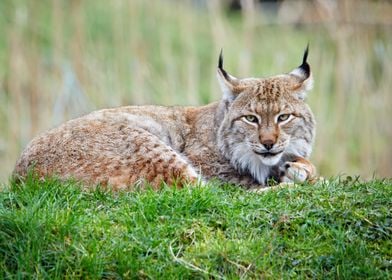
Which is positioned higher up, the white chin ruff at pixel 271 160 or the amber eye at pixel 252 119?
the amber eye at pixel 252 119

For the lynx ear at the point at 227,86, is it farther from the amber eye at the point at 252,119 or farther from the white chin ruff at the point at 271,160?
the white chin ruff at the point at 271,160

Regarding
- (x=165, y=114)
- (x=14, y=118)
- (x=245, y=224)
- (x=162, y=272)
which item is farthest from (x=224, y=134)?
(x=14, y=118)

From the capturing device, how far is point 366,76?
34.0 feet

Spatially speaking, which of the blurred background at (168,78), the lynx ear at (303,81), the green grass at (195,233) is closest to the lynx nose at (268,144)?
the lynx ear at (303,81)

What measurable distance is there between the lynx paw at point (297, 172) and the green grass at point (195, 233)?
2.21ft

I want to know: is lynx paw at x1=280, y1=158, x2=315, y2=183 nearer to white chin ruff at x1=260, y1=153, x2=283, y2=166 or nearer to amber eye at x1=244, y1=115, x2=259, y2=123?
white chin ruff at x1=260, y1=153, x2=283, y2=166

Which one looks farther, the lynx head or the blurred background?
the blurred background

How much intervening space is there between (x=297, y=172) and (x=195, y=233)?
5.20 feet

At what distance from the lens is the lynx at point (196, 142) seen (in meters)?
6.18

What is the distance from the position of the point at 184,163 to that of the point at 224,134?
695 mm

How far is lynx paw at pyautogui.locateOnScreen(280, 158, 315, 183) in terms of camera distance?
6.43m

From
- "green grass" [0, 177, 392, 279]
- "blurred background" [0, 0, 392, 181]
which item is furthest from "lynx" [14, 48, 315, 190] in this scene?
"blurred background" [0, 0, 392, 181]

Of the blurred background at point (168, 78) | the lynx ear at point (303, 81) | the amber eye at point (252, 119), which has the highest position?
the lynx ear at point (303, 81)

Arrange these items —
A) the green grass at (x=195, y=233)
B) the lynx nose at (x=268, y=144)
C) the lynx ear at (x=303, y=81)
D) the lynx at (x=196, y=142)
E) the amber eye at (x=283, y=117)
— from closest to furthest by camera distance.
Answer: the green grass at (x=195, y=233)
the lynx at (x=196, y=142)
the lynx nose at (x=268, y=144)
the amber eye at (x=283, y=117)
the lynx ear at (x=303, y=81)
